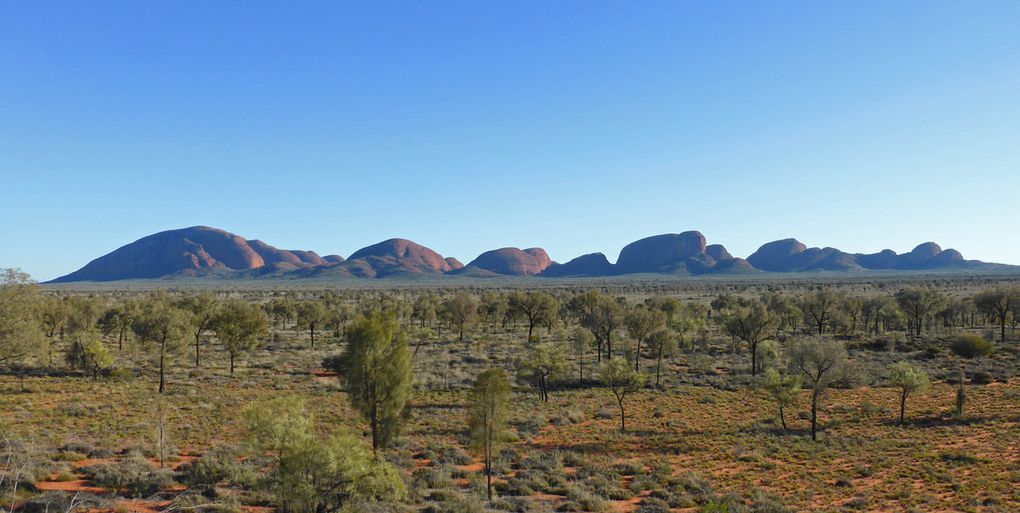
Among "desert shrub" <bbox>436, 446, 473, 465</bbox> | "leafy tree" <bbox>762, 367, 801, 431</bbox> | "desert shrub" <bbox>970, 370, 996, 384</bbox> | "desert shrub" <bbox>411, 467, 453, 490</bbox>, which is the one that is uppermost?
"leafy tree" <bbox>762, 367, 801, 431</bbox>

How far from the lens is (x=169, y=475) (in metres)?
22.4

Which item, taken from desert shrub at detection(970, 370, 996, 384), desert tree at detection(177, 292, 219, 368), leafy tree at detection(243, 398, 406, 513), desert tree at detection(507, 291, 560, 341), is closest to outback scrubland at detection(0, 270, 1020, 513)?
leafy tree at detection(243, 398, 406, 513)

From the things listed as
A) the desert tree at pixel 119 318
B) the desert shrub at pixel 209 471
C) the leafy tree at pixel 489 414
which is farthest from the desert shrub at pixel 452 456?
the desert tree at pixel 119 318

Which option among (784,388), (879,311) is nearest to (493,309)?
(784,388)

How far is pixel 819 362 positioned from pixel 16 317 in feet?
156

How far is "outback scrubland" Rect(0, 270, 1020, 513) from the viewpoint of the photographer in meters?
20.6

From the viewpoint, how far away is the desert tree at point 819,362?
108ft

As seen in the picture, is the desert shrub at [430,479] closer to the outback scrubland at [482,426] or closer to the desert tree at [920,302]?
the outback scrubland at [482,426]

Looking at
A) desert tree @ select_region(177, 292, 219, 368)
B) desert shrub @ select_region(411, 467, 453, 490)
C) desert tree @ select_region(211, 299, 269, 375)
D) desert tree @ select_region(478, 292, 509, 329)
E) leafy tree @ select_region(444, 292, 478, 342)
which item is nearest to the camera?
desert shrub @ select_region(411, 467, 453, 490)

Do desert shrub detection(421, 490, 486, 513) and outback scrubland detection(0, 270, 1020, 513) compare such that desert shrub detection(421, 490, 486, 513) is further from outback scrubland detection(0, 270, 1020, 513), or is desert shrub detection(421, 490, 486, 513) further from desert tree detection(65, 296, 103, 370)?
desert tree detection(65, 296, 103, 370)

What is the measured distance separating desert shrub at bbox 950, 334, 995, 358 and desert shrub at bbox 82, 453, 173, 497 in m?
75.1

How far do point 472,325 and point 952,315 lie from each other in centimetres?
7636

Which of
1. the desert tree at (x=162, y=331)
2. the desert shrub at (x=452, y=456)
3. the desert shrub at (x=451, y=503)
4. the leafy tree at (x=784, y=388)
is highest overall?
the desert tree at (x=162, y=331)

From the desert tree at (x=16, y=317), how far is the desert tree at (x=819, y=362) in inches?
1830
